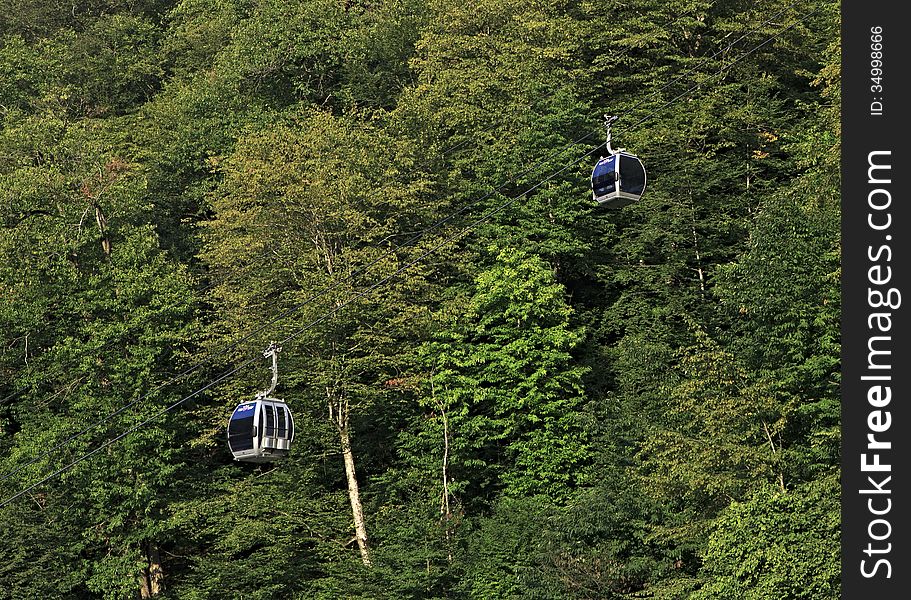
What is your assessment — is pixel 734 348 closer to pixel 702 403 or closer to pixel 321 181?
pixel 702 403

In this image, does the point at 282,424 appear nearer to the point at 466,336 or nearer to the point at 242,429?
the point at 242,429

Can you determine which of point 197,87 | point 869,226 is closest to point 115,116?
point 197,87

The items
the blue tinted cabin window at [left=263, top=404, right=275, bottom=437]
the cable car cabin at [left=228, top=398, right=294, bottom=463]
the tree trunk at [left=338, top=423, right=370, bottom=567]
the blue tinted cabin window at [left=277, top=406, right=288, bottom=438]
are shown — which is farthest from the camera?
the tree trunk at [left=338, top=423, right=370, bottom=567]

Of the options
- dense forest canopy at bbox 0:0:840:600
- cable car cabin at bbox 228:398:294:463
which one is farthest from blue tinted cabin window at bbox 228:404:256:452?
dense forest canopy at bbox 0:0:840:600

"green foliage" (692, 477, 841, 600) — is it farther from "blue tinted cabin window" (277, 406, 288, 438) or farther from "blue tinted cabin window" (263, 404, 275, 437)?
"blue tinted cabin window" (263, 404, 275, 437)

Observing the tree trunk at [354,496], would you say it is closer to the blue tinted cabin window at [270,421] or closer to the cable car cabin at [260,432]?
the cable car cabin at [260,432]

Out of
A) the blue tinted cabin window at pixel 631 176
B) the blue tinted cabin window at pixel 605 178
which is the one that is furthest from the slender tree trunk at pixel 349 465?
the blue tinted cabin window at pixel 631 176
